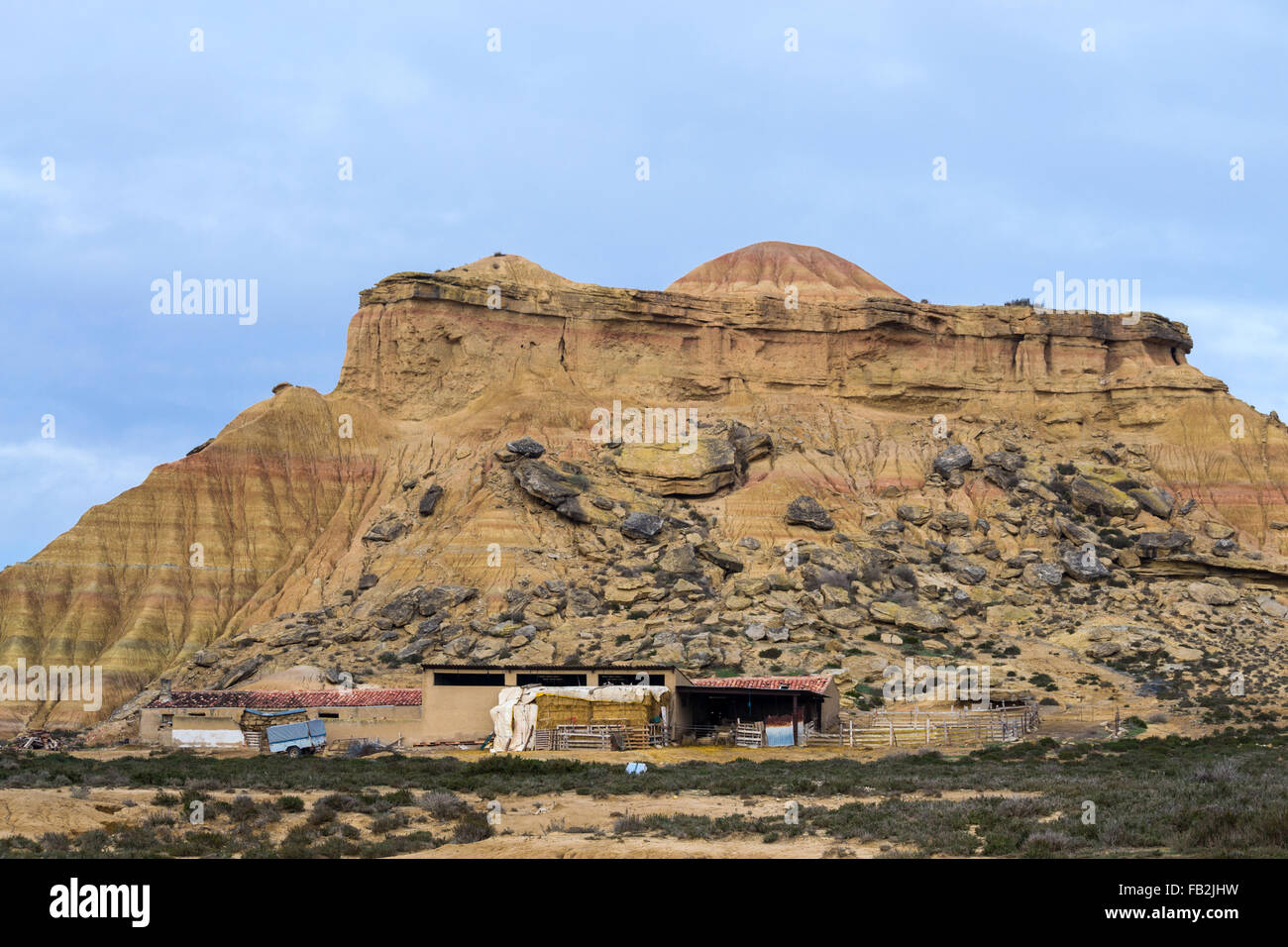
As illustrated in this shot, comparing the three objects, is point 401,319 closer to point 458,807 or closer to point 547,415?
point 547,415

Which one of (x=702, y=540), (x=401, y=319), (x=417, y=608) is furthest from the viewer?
(x=401, y=319)

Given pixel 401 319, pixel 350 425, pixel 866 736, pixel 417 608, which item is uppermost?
pixel 401 319

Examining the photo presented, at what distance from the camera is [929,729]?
47.3 metres

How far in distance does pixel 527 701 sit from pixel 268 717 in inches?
383

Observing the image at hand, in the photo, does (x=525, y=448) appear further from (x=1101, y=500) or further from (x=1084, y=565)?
(x=1101, y=500)

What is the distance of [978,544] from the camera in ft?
228

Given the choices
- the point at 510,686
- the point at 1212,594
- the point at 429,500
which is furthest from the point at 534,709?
the point at 1212,594

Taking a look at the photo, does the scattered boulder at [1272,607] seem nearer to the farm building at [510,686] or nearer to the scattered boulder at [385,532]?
the farm building at [510,686]

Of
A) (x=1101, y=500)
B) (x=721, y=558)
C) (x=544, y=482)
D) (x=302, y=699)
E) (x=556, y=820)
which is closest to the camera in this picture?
(x=556, y=820)

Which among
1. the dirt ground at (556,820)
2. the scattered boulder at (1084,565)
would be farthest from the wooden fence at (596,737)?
the scattered boulder at (1084,565)

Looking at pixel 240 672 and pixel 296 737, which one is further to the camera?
pixel 240 672

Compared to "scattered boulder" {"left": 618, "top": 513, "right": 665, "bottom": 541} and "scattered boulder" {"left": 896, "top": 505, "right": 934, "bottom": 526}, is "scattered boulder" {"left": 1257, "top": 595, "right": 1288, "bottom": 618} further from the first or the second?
"scattered boulder" {"left": 618, "top": 513, "right": 665, "bottom": 541}

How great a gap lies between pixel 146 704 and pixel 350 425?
2412cm

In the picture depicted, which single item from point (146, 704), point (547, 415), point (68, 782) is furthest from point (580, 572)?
point (68, 782)
